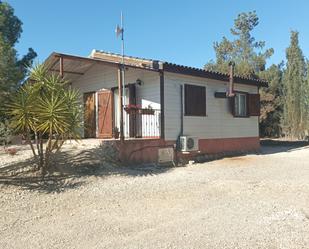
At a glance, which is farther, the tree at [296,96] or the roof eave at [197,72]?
the tree at [296,96]

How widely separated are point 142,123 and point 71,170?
15.1 ft

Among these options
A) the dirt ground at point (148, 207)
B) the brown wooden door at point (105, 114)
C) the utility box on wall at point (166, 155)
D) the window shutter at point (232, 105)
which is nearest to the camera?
the dirt ground at point (148, 207)

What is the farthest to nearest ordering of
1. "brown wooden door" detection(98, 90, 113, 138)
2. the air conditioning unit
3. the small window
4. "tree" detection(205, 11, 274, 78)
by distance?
1. "tree" detection(205, 11, 274, 78)
2. the small window
3. "brown wooden door" detection(98, 90, 113, 138)
4. the air conditioning unit

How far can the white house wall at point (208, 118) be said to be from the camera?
12.9 meters

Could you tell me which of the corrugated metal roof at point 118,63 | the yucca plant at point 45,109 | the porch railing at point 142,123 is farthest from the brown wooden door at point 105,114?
the yucca plant at point 45,109

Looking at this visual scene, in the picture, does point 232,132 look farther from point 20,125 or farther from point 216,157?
point 20,125

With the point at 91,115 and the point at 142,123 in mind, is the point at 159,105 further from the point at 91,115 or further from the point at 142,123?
the point at 91,115

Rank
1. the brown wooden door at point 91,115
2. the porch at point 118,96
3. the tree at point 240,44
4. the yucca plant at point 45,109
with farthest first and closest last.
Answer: the tree at point 240,44 → the brown wooden door at point 91,115 → the porch at point 118,96 → the yucca plant at point 45,109

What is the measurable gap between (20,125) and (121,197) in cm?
298

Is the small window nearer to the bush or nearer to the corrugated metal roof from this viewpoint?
the corrugated metal roof

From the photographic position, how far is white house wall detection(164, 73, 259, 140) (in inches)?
507

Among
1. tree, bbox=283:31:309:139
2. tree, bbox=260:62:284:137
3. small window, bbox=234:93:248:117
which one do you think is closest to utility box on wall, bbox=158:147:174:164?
Result: small window, bbox=234:93:248:117

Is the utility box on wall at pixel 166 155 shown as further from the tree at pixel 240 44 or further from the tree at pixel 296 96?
the tree at pixel 240 44

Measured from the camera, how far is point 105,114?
14.7m
